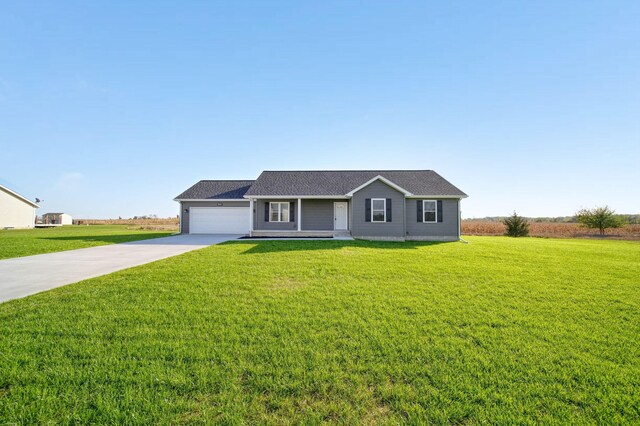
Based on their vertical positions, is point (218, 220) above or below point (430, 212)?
below

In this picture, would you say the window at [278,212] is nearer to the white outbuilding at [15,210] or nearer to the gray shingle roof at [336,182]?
the gray shingle roof at [336,182]

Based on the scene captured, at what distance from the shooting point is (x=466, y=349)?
3660mm

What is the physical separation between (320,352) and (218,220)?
19890 millimetres

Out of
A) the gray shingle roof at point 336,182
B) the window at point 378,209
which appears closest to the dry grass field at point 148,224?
the gray shingle roof at point 336,182

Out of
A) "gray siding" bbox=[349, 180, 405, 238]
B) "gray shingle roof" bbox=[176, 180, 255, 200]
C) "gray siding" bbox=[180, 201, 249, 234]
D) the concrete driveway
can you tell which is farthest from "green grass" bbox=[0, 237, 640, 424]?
"gray shingle roof" bbox=[176, 180, 255, 200]

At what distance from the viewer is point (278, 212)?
64.1ft

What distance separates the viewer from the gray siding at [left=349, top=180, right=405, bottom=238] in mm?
16469

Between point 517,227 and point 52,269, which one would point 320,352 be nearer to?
point 52,269

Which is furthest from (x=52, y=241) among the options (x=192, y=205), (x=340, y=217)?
(x=340, y=217)

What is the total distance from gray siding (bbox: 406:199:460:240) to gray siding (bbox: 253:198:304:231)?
309 inches

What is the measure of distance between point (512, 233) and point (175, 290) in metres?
29.7

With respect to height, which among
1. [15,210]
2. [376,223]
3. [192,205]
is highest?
[15,210]

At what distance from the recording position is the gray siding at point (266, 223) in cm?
1925

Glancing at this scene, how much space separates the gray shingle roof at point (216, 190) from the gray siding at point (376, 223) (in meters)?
10.1
